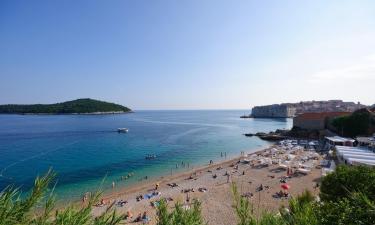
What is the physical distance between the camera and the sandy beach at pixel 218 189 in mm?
22375

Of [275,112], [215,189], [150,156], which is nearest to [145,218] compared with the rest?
[215,189]

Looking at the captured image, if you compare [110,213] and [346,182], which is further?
[346,182]

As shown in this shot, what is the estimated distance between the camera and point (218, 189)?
92.2ft

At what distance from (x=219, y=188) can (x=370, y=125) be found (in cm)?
3527

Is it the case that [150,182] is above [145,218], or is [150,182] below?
below

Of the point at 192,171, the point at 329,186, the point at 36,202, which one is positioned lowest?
the point at 192,171

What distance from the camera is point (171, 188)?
29.1m

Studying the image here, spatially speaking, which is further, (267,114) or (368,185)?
(267,114)

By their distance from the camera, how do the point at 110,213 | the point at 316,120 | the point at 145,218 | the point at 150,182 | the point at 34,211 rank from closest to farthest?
the point at 34,211 → the point at 110,213 → the point at 145,218 → the point at 150,182 → the point at 316,120

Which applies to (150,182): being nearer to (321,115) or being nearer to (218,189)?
(218,189)

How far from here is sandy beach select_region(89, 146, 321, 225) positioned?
22.4m

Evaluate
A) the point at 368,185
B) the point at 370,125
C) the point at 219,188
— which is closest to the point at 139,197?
the point at 219,188

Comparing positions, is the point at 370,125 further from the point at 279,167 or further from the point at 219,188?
the point at 219,188

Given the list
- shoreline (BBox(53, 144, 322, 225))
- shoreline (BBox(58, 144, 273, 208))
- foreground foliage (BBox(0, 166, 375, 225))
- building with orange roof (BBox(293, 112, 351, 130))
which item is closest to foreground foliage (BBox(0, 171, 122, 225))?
foreground foliage (BBox(0, 166, 375, 225))
